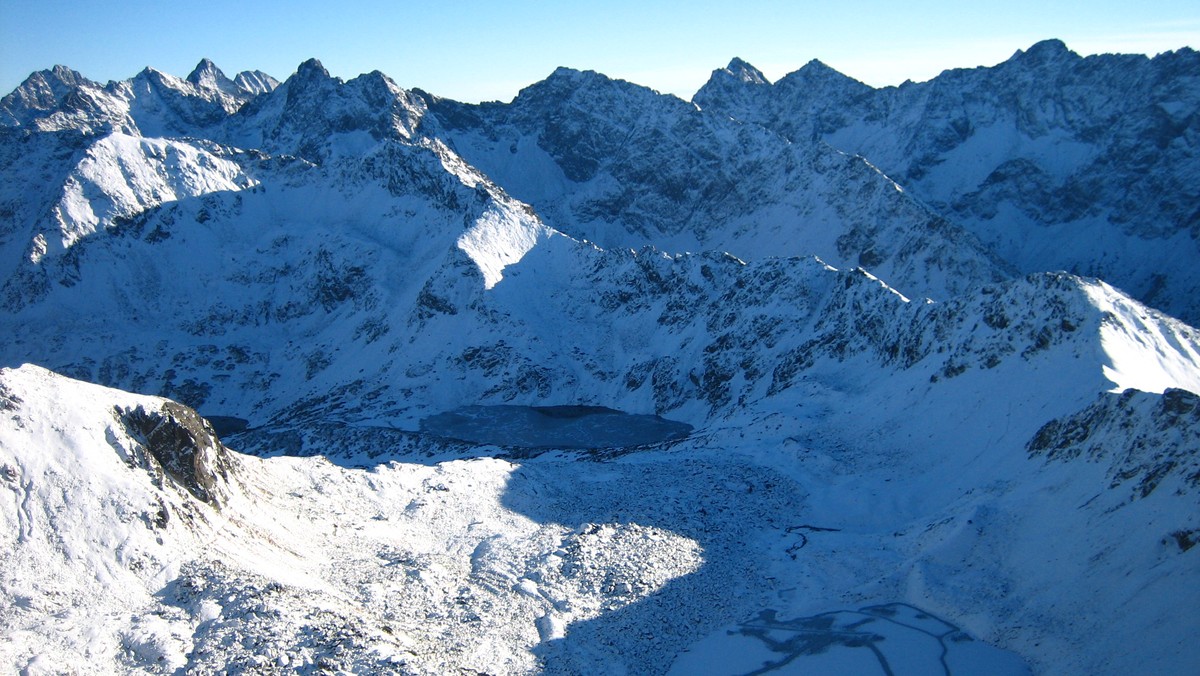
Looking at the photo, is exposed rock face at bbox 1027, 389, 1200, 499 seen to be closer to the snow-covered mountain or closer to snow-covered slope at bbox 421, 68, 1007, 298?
the snow-covered mountain

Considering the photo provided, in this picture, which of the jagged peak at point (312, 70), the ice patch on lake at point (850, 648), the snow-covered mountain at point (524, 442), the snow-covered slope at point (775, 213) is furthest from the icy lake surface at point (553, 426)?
the jagged peak at point (312, 70)

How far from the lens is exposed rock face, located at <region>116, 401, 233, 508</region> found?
35.2 m

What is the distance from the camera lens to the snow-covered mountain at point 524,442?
31.8 m

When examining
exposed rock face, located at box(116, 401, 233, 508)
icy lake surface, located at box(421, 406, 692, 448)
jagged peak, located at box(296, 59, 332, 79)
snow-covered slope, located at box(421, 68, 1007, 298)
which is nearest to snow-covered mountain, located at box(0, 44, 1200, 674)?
exposed rock face, located at box(116, 401, 233, 508)

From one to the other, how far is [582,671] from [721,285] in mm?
79782

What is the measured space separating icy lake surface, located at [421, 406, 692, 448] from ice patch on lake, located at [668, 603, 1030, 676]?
44417 mm

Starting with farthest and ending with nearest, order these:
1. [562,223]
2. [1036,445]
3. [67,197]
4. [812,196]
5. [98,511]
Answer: [562,223] → [812,196] → [67,197] → [1036,445] → [98,511]

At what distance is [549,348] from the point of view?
107m

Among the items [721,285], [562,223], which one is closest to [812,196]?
[562,223]

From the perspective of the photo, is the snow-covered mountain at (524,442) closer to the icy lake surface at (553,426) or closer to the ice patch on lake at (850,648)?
the ice patch on lake at (850,648)

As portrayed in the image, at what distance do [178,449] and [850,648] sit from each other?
26922 millimetres

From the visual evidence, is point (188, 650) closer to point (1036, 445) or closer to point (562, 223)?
point (1036, 445)

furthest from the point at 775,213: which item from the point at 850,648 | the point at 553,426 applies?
the point at 850,648

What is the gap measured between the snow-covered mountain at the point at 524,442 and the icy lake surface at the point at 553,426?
30.5 inches
